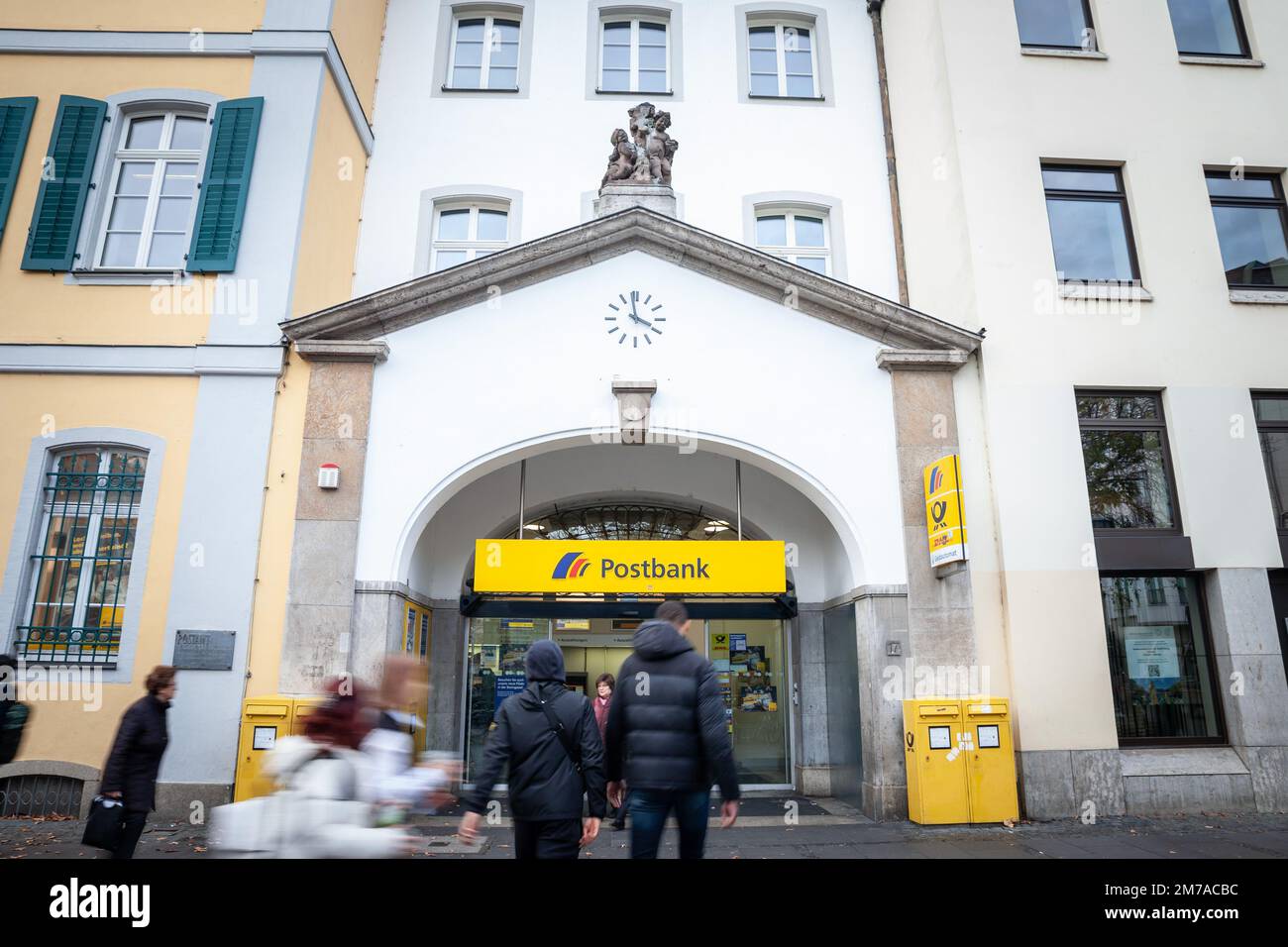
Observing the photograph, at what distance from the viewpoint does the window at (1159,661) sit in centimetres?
959

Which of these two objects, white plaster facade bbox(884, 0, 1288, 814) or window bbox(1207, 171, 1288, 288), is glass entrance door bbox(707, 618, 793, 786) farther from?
window bbox(1207, 171, 1288, 288)

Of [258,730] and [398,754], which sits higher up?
[398,754]

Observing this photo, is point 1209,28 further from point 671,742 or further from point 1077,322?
point 671,742

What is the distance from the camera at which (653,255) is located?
35.0ft

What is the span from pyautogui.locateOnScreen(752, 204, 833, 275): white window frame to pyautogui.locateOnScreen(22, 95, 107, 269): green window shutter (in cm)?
929

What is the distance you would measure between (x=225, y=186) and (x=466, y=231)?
11.7 ft

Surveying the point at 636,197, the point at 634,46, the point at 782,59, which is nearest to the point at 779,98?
the point at 782,59

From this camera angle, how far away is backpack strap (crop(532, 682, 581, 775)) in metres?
4.37

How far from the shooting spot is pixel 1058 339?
10.4 m

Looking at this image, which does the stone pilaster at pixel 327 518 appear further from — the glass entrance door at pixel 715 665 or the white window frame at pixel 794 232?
the white window frame at pixel 794 232

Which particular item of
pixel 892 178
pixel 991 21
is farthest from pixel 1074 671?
pixel 991 21

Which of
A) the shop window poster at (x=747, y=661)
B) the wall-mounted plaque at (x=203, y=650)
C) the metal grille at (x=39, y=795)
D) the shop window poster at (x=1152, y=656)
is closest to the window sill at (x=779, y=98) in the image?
the shop window poster at (x=747, y=661)

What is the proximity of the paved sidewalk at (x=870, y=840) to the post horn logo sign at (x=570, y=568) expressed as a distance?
2.92 meters
